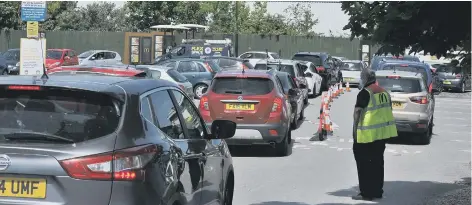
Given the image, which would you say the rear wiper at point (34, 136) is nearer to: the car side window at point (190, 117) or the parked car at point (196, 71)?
the car side window at point (190, 117)

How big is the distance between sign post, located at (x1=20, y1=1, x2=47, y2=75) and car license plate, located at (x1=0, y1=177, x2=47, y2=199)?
54.0 ft

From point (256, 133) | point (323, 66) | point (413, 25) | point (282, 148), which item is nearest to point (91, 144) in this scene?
point (413, 25)

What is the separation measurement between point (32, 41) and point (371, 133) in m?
14.2

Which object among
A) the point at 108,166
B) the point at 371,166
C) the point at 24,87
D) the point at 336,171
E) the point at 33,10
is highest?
the point at 33,10

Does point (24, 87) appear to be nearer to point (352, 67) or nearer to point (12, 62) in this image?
point (12, 62)

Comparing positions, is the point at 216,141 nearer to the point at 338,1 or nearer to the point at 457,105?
the point at 338,1

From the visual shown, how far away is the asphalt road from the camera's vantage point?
34.8ft

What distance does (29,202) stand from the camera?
A: 15.4 feet

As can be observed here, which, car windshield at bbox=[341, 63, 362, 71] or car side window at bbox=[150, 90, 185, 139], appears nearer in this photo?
car side window at bbox=[150, 90, 185, 139]

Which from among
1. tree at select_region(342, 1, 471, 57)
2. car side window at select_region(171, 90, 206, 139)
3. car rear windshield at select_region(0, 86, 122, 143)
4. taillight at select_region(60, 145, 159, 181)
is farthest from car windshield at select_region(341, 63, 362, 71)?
taillight at select_region(60, 145, 159, 181)

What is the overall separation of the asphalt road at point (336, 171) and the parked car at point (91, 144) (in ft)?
15.1

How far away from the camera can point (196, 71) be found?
96.1ft

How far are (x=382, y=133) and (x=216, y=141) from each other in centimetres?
393

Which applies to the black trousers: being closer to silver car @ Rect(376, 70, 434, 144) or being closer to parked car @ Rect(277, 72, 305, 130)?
silver car @ Rect(376, 70, 434, 144)
